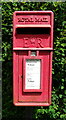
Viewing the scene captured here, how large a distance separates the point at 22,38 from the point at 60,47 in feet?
2.86

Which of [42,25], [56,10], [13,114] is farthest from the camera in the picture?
[13,114]

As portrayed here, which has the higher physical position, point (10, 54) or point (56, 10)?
point (56, 10)

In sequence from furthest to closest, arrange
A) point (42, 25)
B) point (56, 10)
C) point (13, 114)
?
point (13, 114)
point (56, 10)
point (42, 25)

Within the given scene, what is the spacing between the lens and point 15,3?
Answer: 3.23m

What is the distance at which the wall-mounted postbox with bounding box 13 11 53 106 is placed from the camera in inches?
104

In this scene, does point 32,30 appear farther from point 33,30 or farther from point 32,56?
point 32,56

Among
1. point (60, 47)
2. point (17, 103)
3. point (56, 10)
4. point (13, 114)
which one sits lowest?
point (13, 114)

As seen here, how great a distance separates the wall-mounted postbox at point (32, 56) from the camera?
2645 millimetres

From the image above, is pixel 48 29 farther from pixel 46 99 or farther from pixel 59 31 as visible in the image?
pixel 46 99

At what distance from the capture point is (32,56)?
267cm

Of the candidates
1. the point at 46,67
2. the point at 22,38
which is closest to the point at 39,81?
the point at 46,67

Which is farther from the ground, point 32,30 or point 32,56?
point 32,30

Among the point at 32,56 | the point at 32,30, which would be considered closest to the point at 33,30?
the point at 32,30

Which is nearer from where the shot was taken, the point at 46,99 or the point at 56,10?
the point at 46,99
